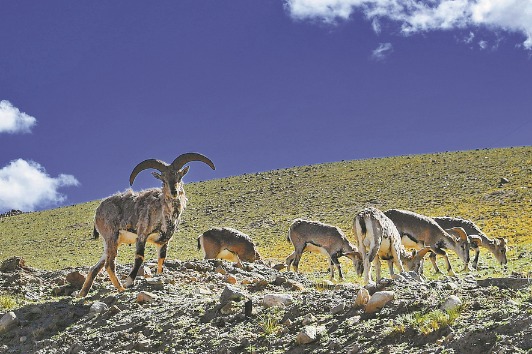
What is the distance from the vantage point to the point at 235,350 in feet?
28.8

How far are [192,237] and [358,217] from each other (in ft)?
143

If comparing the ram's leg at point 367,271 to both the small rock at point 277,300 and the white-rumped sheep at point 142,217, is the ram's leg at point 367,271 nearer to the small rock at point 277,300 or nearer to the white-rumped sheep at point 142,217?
the white-rumped sheep at point 142,217

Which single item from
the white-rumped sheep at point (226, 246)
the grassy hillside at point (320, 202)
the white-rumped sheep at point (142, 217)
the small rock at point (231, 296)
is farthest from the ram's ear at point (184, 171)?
the grassy hillside at point (320, 202)

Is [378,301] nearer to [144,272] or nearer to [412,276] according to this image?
[412,276]

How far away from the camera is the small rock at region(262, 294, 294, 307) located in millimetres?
9836

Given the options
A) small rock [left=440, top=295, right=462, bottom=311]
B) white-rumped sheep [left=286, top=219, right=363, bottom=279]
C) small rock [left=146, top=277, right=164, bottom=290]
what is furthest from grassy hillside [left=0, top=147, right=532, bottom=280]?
small rock [left=440, top=295, right=462, bottom=311]

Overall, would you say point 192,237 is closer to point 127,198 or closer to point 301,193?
point 301,193

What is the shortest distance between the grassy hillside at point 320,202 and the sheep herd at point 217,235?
498 inches

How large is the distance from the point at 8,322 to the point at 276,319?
6105mm

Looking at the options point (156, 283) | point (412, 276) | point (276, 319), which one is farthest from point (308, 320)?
point (156, 283)

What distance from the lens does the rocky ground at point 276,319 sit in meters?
7.39

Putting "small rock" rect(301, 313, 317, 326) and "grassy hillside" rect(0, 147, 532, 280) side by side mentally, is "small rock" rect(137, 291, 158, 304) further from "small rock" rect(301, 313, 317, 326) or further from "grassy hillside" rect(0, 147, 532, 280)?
"grassy hillside" rect(0, 147, 532, 280)

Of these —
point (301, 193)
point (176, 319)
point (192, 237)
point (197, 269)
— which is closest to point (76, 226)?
point (192, 237)

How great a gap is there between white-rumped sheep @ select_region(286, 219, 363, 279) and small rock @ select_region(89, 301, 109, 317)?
46.7 feet
